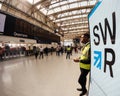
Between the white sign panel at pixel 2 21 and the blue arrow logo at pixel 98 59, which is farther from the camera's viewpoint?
the white sign panel at pixel 2 21

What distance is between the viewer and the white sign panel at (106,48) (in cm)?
54

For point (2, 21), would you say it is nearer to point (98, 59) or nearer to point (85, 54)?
point (85, 54)

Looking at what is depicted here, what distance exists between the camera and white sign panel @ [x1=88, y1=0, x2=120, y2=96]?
0.54 meters

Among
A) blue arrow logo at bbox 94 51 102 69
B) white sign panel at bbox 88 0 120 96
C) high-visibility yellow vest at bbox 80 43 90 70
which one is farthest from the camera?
high-visibility yellow vest at bbox 80 43 90 70

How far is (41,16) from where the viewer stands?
1595cm

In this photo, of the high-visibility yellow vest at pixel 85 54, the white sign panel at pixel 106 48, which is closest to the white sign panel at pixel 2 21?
the high-visibility yellow vest at pixel 85 54

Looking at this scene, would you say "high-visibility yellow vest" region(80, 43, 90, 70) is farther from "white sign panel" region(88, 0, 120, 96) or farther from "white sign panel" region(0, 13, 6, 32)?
"white sign panel" region(0, 13, 6, 32)

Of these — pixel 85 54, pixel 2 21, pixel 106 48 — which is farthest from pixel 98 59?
pixel 2 21

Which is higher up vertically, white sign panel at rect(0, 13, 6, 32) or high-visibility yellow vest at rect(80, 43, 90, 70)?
white sign panel at rect(0, 13, 6, 32)

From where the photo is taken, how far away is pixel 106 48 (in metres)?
0.65

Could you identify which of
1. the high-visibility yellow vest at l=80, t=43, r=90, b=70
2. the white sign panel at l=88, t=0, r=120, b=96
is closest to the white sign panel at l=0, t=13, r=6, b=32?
the high-visibility yellow vest at l=80, t=43, r=90, b=70

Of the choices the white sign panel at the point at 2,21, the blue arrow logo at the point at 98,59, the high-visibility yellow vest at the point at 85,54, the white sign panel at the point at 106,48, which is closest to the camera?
the white sign panel at the point at 106,48

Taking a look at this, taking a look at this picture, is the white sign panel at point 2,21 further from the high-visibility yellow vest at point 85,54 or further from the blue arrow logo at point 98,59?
the blue arrow logo at point 98,59

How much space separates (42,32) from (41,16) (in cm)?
268
